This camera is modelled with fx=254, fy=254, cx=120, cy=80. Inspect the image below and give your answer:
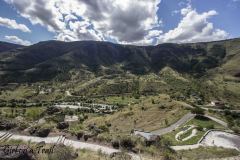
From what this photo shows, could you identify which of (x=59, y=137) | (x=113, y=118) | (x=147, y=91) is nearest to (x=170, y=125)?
(x=113, y=118)

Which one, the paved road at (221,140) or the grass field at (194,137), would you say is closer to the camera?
the grass field at (194,137)

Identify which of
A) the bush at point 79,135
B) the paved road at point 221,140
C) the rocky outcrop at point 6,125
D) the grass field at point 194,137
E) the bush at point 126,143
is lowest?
the paved road at point 221,140

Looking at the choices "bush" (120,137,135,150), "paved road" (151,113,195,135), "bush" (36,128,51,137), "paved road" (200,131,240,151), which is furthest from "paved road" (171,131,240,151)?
"bush" (36,128,51,137)

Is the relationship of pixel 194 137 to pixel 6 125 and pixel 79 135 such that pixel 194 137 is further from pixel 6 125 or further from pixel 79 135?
pixel 6 125

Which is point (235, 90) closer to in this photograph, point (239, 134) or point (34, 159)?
point (239, 134)

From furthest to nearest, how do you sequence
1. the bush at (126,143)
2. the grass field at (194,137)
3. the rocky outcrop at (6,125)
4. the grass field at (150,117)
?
the grass field at (150,117) → the grass field at (194,137) → the rocky outcrop at (6,125) → the bush at (126,143)

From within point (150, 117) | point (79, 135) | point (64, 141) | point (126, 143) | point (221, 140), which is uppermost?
point (79, 135)

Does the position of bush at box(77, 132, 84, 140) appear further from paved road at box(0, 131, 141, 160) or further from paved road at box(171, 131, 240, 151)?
paved road at box(171, 131, 240, 151)

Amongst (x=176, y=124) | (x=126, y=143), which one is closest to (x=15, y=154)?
(x=126, y=143)

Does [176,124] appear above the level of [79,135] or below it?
below

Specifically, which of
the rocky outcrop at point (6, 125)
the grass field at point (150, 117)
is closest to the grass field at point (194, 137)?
the grass field at point (150, 117)

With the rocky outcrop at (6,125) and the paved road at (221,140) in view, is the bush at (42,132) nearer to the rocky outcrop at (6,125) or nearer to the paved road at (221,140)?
the rocky outcrop at (6,125)
